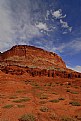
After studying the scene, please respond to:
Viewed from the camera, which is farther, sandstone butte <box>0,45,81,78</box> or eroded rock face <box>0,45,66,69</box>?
eroded rock face <box>0,45,66,69</box>

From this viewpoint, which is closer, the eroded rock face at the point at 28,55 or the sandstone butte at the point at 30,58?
the sandstone butte at the point at 30,58

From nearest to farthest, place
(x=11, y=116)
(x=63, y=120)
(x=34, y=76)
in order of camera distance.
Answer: (x=63, y=120), (x=11, y=116), (x=34, y=76)

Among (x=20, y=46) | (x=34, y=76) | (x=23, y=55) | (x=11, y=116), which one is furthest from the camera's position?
(x=20, y=46)

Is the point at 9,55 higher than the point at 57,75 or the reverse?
higher

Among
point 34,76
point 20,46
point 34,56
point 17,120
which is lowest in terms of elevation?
point 17,120

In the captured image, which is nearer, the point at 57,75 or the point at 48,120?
the point at 48,120

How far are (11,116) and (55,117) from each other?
233cm

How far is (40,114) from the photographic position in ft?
30.9

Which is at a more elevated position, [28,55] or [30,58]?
[28,55]

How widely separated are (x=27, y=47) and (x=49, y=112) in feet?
226

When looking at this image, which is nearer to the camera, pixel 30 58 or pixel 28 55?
pixel 30 58

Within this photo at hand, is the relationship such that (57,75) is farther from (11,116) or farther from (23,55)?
(11,116)

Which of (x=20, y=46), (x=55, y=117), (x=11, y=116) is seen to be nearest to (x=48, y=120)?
(x=55, y=117)

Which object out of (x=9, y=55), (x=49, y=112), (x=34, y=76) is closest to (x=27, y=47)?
(x=9, y=55)
